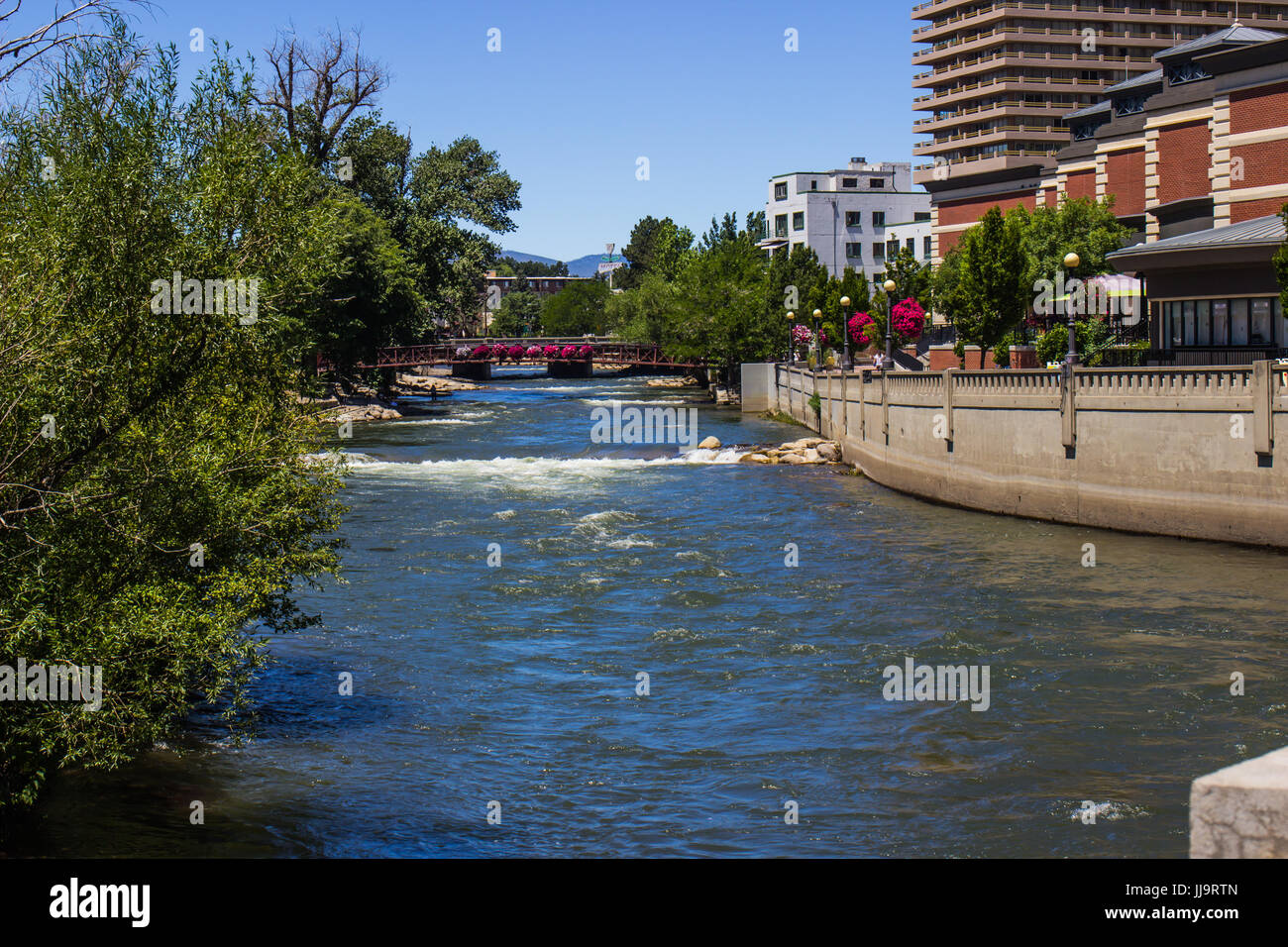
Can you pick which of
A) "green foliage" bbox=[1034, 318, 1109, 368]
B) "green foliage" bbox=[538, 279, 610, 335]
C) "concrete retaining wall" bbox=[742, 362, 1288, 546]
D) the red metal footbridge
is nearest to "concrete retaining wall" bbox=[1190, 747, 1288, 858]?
"concrete retaining wall" bbox=[742, 362, 1288, 546]

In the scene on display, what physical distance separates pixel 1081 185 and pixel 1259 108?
85.8ft

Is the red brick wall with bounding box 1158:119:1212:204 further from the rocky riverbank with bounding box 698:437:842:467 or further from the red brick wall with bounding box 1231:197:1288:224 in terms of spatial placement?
the rocky riverbank with bounding box 698:437:842:467

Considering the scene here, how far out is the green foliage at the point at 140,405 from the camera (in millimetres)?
11664

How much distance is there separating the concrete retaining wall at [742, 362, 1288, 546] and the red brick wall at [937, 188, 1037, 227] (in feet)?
155

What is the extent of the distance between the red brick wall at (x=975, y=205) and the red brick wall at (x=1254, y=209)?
122ft

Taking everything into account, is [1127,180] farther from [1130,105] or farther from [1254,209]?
[1254,209]

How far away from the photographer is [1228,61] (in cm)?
4291

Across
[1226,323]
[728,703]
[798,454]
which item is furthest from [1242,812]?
[798,454]

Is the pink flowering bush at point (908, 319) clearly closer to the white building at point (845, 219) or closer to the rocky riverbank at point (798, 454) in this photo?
the rocky riverbank at point (798, 454)

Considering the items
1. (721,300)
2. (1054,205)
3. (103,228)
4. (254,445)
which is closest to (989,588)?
(254,445)

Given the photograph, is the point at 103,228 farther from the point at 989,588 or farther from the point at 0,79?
the point at 989,588

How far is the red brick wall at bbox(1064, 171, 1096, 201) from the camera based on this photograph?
6712 cm

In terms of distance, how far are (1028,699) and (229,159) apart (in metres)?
12.6

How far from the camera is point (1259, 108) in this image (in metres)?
42.1
